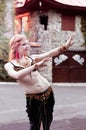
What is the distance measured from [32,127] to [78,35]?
20.4 m

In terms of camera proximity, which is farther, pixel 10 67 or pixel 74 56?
pixel 74 56

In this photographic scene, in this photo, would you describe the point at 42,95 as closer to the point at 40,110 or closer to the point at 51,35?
the point at 40,110

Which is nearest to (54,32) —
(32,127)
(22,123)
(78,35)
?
(78,35)

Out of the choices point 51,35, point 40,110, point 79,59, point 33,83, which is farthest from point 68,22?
point 33,83

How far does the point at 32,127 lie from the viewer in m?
4.68

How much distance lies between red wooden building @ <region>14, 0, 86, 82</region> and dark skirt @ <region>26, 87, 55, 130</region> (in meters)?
18.4

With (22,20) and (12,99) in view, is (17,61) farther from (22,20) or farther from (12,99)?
(22,20)

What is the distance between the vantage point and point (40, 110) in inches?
179

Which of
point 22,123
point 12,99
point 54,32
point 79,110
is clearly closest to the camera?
point 22,123

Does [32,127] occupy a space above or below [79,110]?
above

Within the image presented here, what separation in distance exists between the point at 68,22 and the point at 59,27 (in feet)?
2.78

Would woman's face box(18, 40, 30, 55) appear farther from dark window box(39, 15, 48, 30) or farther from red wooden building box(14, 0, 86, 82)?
dark window box(39, 15, 48, 30)

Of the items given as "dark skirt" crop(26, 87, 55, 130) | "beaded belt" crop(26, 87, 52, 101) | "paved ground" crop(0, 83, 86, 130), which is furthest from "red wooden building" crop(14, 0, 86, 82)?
"beaded belt" crop(26, 87, 52, 101)

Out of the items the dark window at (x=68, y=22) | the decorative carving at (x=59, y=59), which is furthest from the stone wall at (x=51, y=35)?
the decorative carving at (x=59, y=59)
